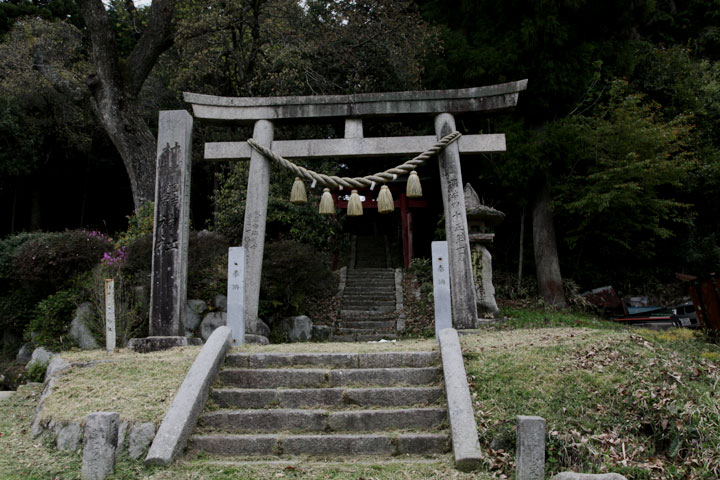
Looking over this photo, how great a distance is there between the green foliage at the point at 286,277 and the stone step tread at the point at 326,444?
6686mm

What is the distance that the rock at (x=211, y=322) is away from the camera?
36.9 ft

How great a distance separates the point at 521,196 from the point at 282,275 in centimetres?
719

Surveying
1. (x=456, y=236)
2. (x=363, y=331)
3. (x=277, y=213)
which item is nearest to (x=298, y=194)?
(x=456, y=236)

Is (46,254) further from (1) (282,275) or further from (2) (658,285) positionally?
(2) (658,285)

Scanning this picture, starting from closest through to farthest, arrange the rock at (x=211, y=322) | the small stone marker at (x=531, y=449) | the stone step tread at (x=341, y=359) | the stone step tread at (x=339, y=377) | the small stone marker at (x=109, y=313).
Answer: the small stone marker at (x=531, y=449) → the stone step tread at (x=339, y=377) → the stone step tread at (x=341, y=359) → the small stone marker at (x=109, y=313) → the rock at (x=211, y=322)

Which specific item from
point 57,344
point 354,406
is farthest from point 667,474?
point 57,344

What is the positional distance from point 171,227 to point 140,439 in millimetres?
4079

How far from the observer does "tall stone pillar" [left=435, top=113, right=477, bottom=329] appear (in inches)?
349

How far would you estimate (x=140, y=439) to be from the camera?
529cm

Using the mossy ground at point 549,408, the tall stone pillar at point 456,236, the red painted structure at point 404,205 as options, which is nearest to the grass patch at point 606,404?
the mossy ground at point 549,408

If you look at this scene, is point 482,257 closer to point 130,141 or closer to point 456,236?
point 456,236

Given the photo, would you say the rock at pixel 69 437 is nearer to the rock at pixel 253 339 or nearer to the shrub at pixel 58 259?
the rock at pixel 253 339

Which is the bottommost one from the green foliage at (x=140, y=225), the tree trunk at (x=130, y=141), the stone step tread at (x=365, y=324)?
the stone step tread at (x=365, y=324)

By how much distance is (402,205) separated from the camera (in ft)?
60.9
